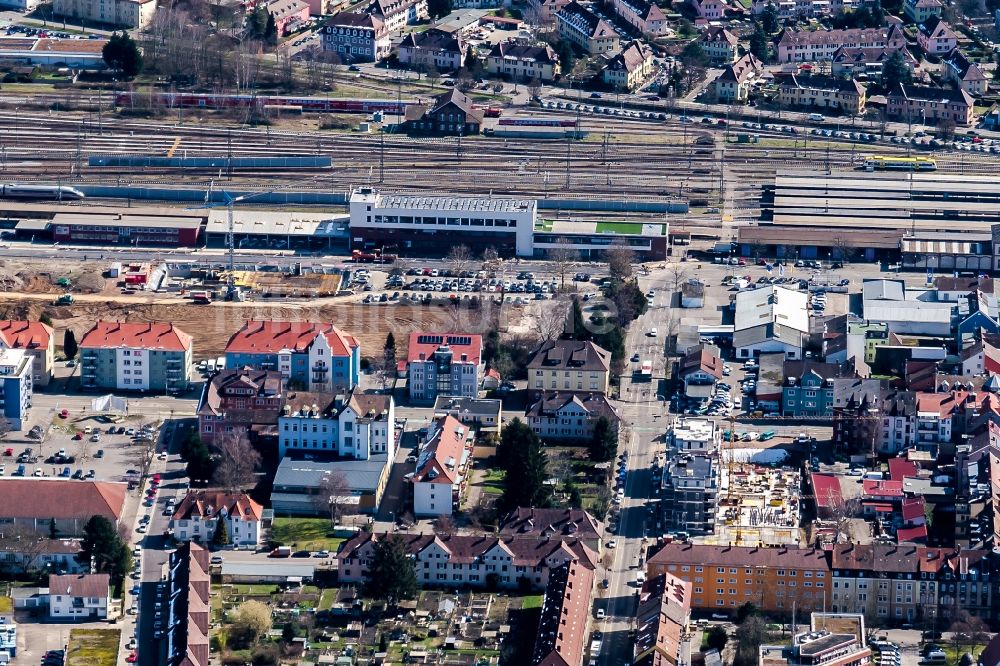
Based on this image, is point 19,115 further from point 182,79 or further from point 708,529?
point 708,529

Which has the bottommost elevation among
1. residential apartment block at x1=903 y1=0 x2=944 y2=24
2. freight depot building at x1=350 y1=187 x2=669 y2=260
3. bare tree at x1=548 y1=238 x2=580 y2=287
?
bare tree at x1=548 y1=238 x2=580 y2=287

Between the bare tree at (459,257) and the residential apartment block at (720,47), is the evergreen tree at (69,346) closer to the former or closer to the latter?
the bare tree at (459,257)

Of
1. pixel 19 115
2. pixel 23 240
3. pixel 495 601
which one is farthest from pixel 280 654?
pixel 19 115

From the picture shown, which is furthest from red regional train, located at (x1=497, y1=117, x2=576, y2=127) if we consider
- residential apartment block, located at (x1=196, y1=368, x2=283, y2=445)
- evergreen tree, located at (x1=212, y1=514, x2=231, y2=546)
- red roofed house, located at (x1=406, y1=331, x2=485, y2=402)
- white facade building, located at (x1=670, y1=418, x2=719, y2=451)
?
evergreen tree, located at (x1=212, y1=514, x2=231, y2=546)

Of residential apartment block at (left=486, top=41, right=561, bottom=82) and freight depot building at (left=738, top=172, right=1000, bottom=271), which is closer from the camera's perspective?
freight depot building at (left=738, top=172, right=1000, bottom=271)

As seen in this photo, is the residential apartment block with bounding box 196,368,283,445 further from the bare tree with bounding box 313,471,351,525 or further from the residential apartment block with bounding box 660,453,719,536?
the residential apartment block with bounding box 660,453,719,536

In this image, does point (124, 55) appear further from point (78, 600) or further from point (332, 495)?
point (78, 600)
